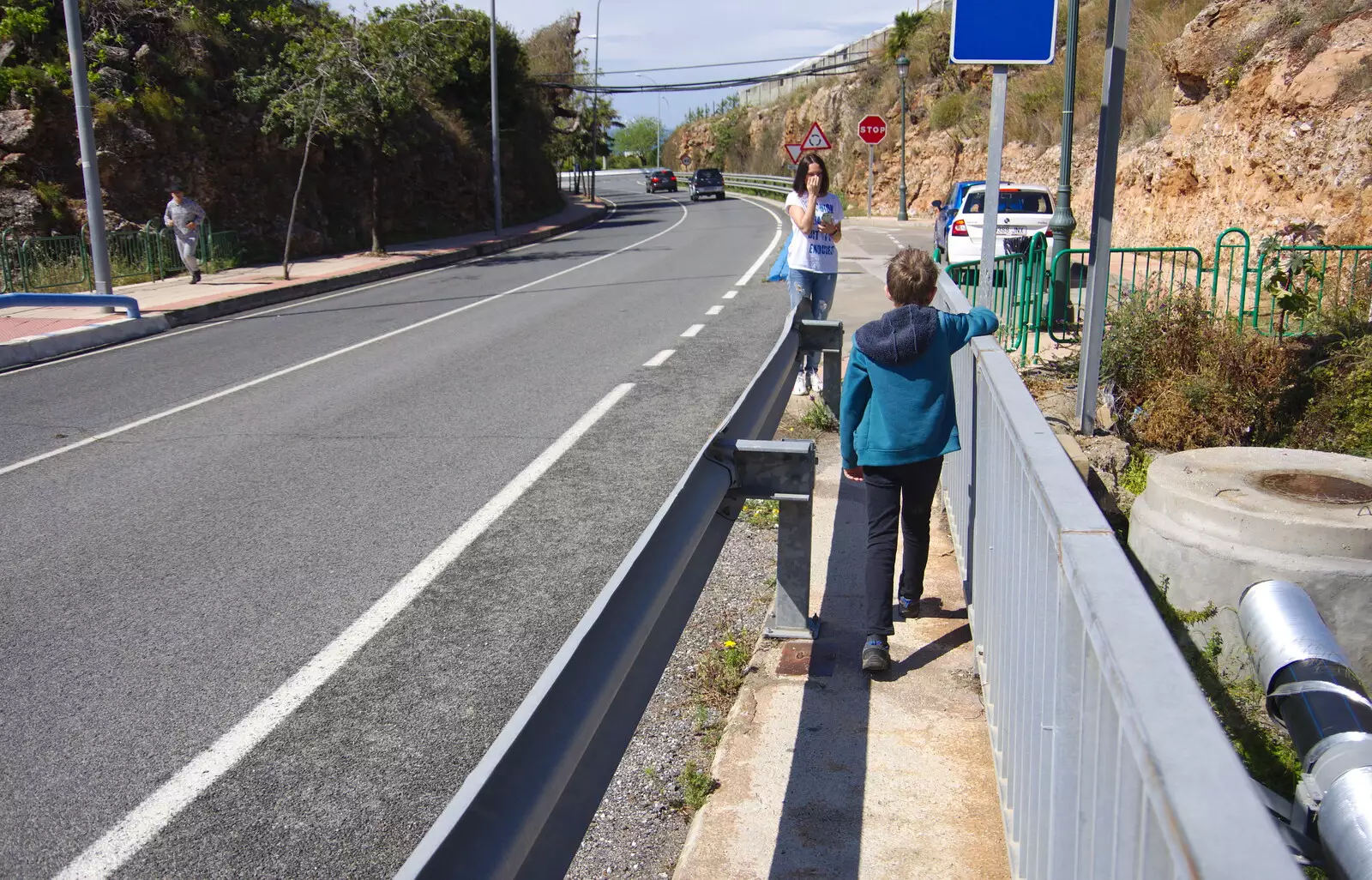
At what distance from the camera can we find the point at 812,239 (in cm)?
876

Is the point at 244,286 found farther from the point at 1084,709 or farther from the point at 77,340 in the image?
the point at 1084,709

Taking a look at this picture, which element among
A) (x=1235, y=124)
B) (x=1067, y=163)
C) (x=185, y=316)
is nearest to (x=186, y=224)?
(x=185, y=316)

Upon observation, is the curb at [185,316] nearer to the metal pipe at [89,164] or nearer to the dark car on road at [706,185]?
the metal pipe at [89,164]

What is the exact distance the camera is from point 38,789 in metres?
3.60

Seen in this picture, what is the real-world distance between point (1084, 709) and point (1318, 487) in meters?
3.60

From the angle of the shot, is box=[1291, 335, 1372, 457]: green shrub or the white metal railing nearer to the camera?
the white metal railing

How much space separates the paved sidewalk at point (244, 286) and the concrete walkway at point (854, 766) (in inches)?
479

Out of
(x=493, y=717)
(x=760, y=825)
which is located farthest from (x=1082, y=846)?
(x=493, y=717)

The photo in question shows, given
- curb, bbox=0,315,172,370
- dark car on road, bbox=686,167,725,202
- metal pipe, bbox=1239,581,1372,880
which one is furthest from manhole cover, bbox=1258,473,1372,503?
dark car on road, bbox=686,167,725,202

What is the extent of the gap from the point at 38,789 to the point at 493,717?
A: 146cm

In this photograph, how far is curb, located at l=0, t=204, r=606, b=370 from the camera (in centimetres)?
1287

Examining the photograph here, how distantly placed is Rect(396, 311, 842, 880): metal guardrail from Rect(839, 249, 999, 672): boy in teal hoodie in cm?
89

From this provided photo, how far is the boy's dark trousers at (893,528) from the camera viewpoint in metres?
4.22

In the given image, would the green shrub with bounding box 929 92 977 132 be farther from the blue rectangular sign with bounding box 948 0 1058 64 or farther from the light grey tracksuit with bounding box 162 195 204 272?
the blue rectangular sign with bounding box 948 0 1058 64
